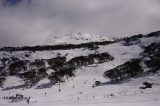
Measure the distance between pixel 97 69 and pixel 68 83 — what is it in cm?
3143

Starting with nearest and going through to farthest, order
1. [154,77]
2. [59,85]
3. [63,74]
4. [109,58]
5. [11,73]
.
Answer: [154,77], [59,85], [63,74], [11,73], [109,58]

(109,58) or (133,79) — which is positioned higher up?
(109,58)

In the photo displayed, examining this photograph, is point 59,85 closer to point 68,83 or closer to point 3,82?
point 68,83

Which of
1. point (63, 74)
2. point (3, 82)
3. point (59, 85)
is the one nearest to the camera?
point (59, 85)

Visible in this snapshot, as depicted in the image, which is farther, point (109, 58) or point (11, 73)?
point (109, 58)

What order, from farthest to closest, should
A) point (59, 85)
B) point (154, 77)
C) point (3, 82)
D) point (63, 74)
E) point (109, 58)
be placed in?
point (109, 58), point (3, 82), point (63, 74), point (59, 85), point (154, 77)

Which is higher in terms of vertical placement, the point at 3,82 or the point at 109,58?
the point at 109,58

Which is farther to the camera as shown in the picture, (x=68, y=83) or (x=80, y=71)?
(x=80, y=71)

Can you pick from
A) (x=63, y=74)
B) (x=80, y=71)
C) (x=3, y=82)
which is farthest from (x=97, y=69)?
(x=3, y=82)

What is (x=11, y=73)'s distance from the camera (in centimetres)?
17188

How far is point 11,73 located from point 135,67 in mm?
83921

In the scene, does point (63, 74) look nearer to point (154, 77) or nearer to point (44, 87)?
point (44, 87)

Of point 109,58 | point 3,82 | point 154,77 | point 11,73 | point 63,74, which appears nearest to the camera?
point 154,77

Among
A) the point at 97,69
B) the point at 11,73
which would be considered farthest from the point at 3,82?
the point at 97,69
